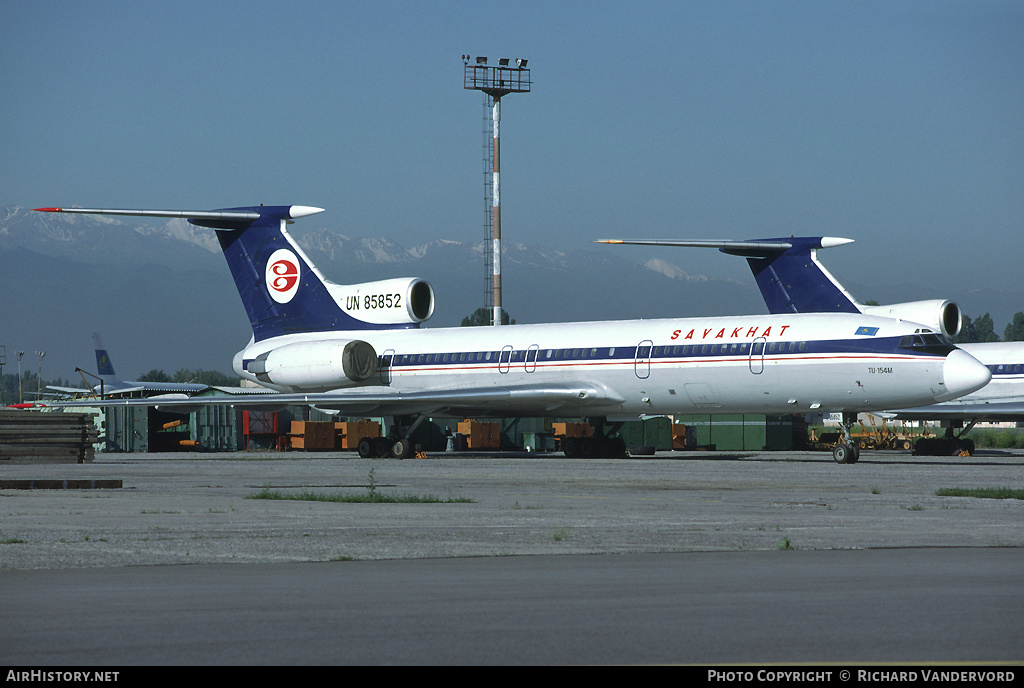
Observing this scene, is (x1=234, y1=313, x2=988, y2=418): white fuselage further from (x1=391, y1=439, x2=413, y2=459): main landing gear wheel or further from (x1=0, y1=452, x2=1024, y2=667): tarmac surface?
(x1=0, y1=452, x2=1024, y2=667): tarmac surface

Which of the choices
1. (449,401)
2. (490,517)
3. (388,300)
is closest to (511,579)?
(490,517)

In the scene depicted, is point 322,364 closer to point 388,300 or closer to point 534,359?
point 388,300

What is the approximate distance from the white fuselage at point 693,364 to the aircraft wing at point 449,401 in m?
0.20

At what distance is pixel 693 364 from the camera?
36094mm

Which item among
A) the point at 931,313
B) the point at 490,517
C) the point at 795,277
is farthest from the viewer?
the point at 795,277

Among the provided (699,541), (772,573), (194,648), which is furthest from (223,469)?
(194,648)

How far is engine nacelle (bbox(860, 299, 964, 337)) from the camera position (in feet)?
143

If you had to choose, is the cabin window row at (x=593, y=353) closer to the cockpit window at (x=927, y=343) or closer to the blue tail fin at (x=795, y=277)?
the cockpit window at (x=927, y=343)

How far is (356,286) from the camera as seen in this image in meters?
45.8

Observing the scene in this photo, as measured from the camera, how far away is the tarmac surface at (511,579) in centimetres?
677

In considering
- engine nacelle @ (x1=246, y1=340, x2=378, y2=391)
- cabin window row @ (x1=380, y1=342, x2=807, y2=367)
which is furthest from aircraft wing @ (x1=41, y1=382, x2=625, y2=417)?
engine nacelle @ (x1=246, y1=340, x2=378, y2=391)

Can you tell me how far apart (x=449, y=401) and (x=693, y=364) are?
7.57 metres

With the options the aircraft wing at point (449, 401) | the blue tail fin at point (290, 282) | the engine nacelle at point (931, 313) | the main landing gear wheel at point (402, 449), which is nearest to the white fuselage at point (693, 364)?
the aircraft wing at point (449, 401)

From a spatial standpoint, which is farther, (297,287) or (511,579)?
(297,287)
